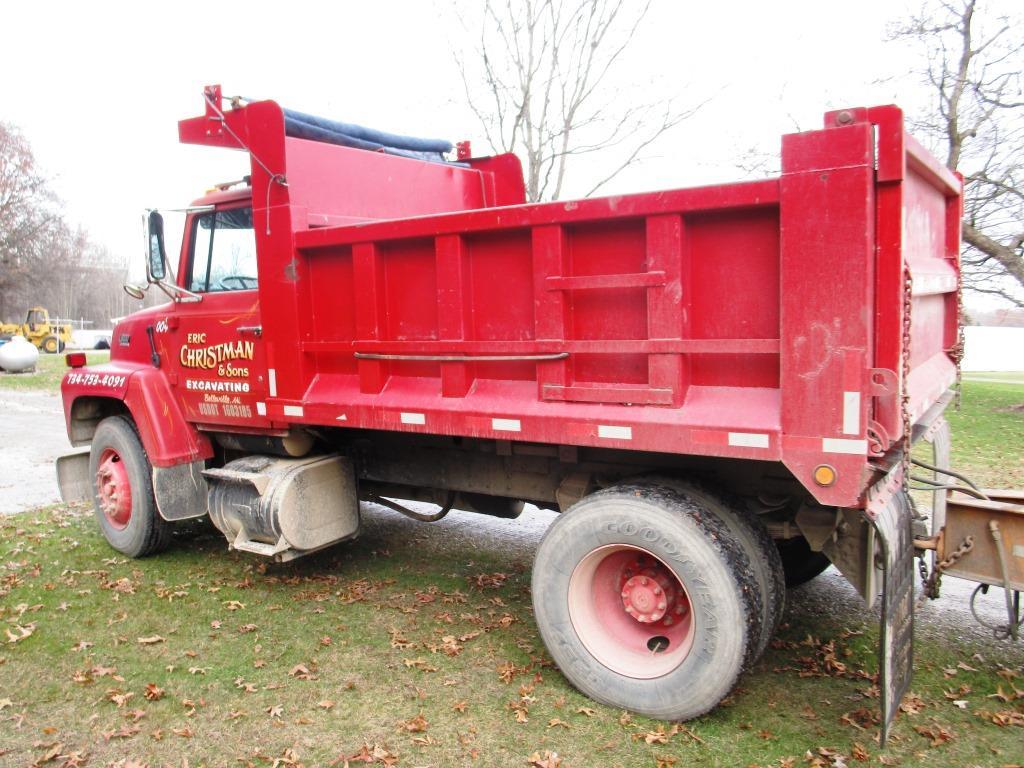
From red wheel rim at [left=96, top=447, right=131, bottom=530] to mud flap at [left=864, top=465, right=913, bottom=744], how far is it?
5.20 meters

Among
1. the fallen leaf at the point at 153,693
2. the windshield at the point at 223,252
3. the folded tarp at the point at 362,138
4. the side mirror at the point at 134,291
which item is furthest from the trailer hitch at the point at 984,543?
the side mirror at the point at 134,291

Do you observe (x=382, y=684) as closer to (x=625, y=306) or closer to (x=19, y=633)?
(x=625, y=306)

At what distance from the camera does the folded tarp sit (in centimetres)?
498

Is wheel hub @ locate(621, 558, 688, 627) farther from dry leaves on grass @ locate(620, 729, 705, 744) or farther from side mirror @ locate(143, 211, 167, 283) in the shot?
side mirror @ locate(143, 211, 167, 283)

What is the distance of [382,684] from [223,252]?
10.7 ft

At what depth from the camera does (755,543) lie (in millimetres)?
3623

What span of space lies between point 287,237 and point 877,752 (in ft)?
13.0

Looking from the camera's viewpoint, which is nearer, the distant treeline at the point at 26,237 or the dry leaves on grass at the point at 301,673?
the dry leaves on grass at the point at 301,673

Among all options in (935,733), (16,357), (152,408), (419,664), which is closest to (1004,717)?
(935,733)

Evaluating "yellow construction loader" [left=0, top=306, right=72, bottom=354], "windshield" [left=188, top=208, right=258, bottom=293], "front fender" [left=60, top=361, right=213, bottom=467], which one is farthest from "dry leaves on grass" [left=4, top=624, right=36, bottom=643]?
"yellow construction loader" [left=0, top=306, right=72, bottom=354]

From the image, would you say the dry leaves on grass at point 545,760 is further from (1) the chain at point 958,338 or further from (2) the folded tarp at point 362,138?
(2) the folded tarp at point 362,138

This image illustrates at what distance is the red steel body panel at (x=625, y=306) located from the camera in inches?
119

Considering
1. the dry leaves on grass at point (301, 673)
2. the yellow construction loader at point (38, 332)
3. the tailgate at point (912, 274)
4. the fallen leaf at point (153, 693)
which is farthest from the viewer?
the yellow construction loader at point (38, 332)

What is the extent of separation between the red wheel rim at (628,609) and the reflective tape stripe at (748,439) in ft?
2.50
